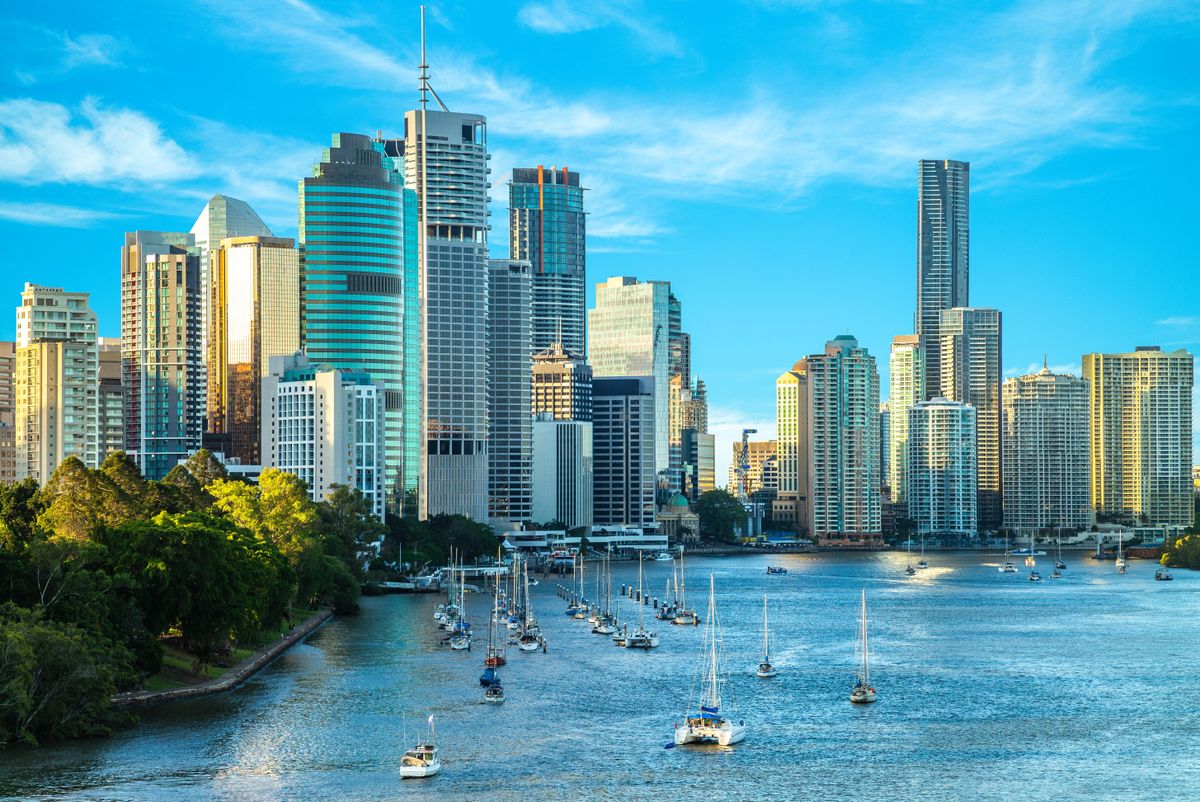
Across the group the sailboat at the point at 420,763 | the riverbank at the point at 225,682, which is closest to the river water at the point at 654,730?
the sailboat at the point at 420,763

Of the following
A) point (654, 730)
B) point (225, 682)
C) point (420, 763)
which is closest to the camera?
point (420, 763)

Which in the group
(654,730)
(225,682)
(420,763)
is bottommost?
(654,730)

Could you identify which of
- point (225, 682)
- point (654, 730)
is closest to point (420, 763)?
point (654, 730)

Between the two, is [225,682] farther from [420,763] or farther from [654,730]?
[420,763]

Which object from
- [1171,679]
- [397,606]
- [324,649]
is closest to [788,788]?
[1171,679]

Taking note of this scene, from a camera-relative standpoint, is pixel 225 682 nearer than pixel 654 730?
No
